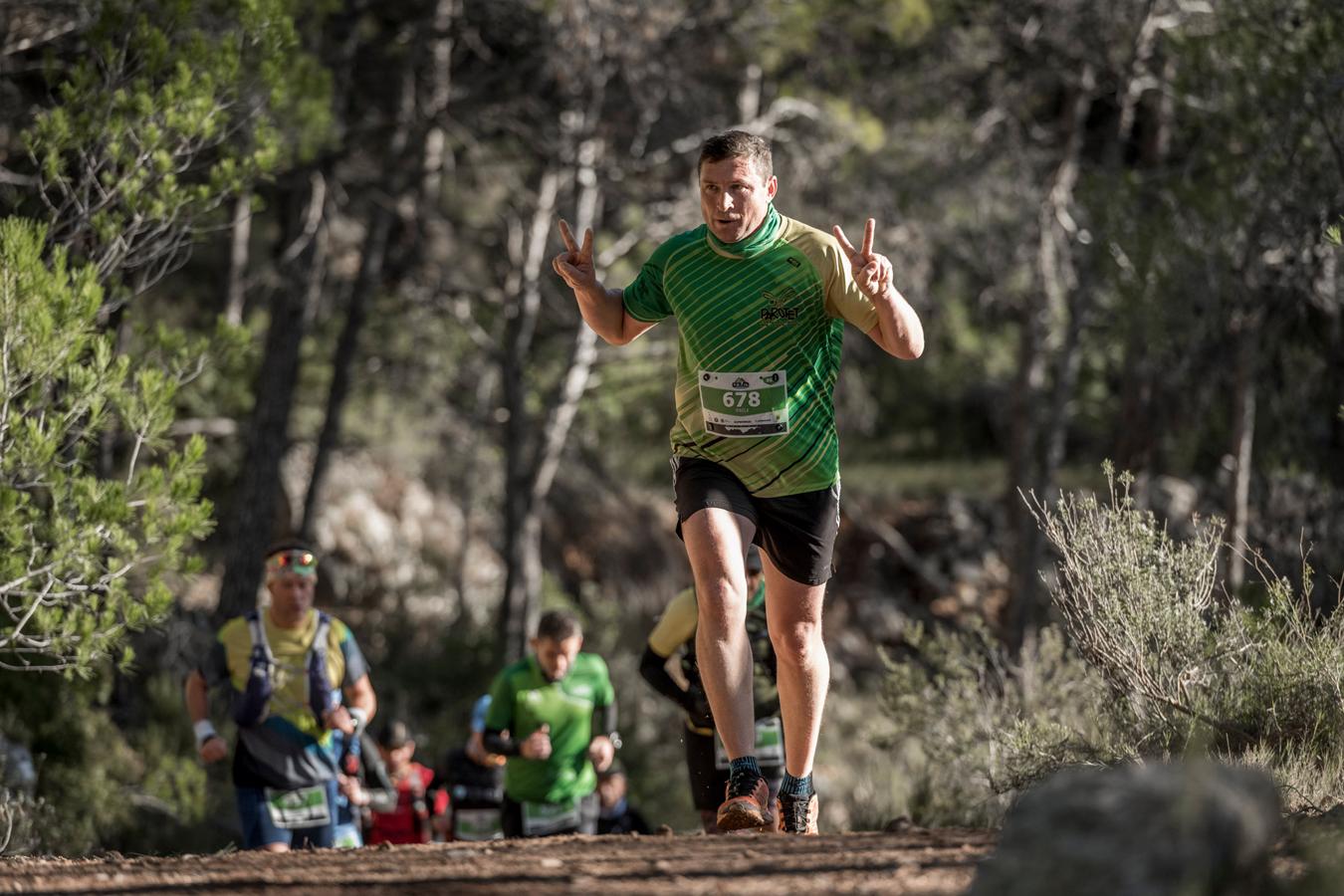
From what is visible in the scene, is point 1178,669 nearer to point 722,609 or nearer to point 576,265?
point 722,609

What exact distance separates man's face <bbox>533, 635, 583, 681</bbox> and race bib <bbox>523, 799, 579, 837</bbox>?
1.98ft

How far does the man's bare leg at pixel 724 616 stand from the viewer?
5.01 metres

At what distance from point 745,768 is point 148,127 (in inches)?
162

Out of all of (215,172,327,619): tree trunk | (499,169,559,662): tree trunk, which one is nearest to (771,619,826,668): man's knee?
(215,172,327,619): tree trunk

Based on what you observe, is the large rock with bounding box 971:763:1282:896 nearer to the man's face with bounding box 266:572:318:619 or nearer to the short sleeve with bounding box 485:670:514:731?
the man's face with bounding box 266:572:318:619

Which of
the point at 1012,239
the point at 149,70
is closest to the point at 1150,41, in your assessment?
the point at 1012,239

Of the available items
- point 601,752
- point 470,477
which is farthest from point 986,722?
point 470,477

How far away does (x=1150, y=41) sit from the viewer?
50.0ft

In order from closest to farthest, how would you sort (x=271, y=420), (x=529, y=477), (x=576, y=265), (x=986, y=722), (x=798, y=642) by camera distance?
(x=798, y=642)
(x=576, y=265)
(x=986, y=722)
(x=271, y=420)
(x=529, y=477)

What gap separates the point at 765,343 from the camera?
5.16 meters

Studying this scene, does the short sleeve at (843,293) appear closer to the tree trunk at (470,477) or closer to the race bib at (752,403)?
the race bib at (752,403)

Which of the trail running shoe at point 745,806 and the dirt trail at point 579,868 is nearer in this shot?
the dirt trail at point 579,868

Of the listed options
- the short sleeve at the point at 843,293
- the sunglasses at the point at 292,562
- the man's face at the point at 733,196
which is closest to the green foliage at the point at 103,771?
the sunglasses at the point at 292,562

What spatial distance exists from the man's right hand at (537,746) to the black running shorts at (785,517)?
2726 millimetres
